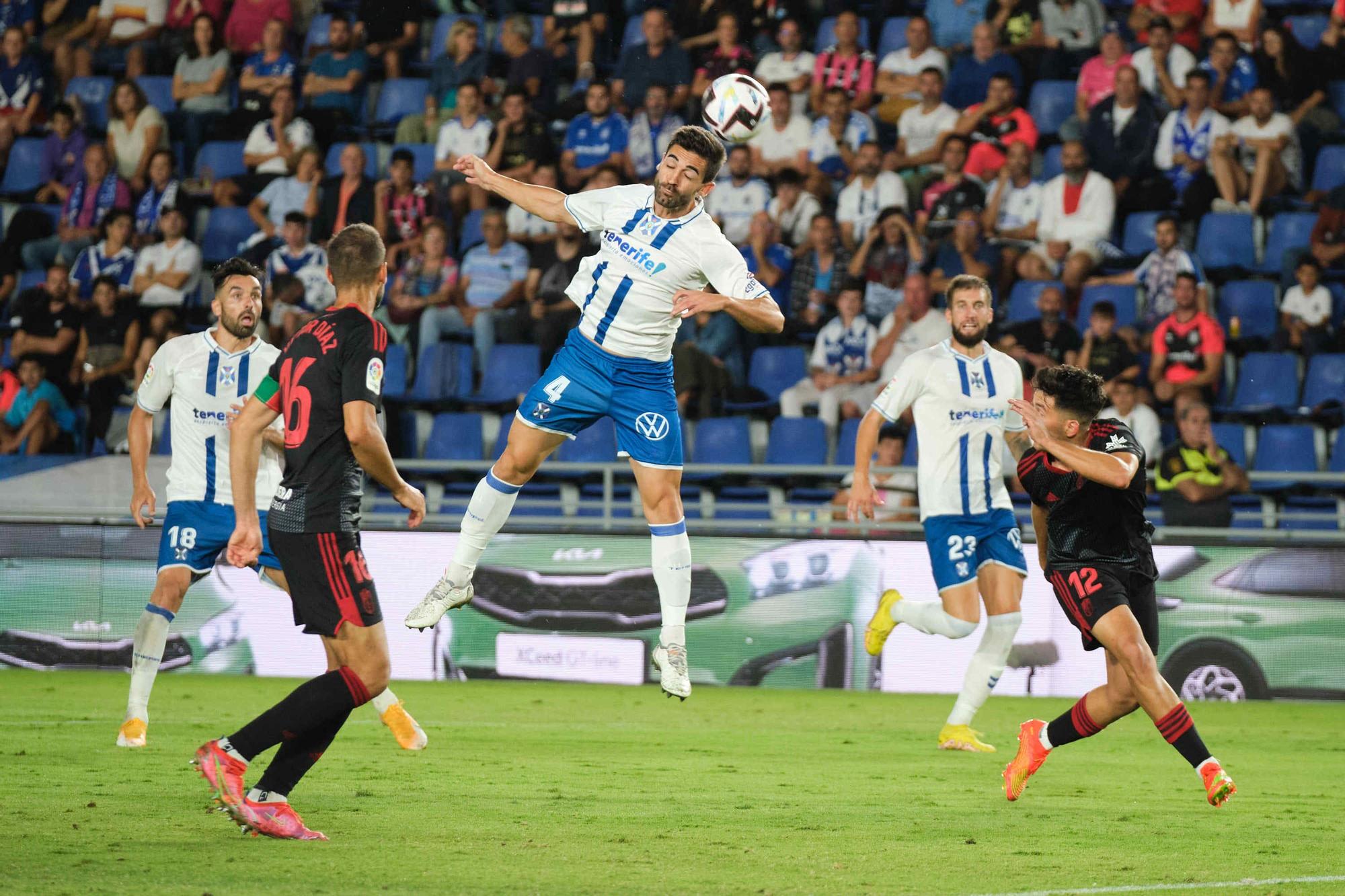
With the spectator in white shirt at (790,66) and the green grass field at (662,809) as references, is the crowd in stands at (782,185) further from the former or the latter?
the green grass field at (662,809)

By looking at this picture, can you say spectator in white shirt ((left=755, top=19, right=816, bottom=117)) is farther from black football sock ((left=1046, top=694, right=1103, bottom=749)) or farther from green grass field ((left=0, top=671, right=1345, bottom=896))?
black football sock ((left=1046, top=694, right=1103, bottom=749))

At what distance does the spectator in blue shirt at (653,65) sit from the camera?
58.9 feet

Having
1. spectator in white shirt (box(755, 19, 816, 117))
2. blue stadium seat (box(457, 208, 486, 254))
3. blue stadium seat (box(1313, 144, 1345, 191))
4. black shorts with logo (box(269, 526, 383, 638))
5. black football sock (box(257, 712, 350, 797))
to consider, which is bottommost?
black football sock (box(257, 712, 350, 797))

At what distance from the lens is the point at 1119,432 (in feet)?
24.3

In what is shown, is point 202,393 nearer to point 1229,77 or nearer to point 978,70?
point 978,70

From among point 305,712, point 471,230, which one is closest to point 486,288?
point 471,230

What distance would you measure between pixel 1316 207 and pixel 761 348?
18.9ft

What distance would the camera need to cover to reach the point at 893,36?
18391mm

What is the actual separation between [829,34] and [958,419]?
9.70 m

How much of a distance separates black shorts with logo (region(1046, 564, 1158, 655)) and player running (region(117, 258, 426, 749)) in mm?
3971

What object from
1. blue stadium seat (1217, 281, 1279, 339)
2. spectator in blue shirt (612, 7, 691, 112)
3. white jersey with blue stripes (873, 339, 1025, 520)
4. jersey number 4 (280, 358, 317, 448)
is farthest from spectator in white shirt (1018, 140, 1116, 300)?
jersey number 4 (280, 358, 317, 448)

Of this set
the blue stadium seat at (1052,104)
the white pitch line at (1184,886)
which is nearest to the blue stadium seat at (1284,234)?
the blue stadium seat at (1052,104)

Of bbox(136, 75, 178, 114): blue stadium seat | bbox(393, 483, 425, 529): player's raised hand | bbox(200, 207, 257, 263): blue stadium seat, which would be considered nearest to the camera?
bbox(393, 483, 425, 529): player's raised hand

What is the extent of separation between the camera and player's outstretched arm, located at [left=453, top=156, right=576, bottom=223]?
25.5 ft
